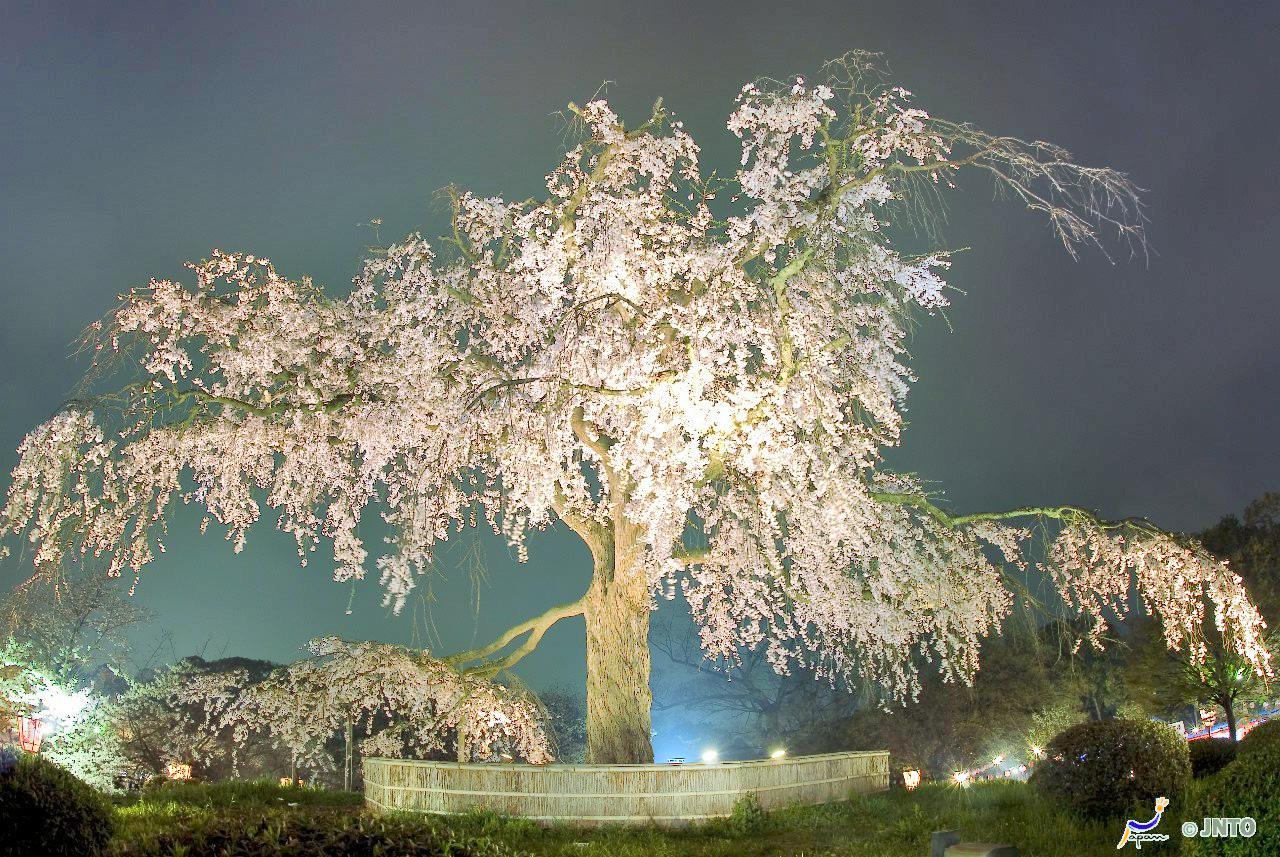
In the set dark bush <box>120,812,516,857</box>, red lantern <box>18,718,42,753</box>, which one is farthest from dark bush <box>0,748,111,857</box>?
red lantern <box>18,718,42,753</box>

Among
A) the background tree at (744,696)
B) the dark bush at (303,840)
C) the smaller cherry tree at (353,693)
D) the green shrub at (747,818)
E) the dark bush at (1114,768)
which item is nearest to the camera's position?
the dark bush at (303,840)

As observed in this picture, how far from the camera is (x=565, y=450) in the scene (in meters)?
14.5

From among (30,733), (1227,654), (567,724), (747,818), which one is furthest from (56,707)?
(1227,654)

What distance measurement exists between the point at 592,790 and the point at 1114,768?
6369mm

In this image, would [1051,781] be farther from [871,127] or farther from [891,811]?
[871,127]

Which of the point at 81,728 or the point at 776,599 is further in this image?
the point at 81,728

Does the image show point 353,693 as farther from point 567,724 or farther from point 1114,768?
point 567,724

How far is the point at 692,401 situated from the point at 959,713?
3148 cm

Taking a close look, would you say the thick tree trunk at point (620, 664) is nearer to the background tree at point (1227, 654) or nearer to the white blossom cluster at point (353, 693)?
the white blossom cluster at point (353, 693)

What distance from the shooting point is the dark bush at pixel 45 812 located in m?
7.59

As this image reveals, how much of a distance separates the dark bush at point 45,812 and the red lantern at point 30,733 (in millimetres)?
19376

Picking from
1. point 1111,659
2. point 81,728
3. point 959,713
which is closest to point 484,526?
point 81,728

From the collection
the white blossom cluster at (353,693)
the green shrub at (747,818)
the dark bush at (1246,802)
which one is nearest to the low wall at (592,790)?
the green shrub at (747,818)

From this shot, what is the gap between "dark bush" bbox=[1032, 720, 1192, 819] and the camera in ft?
36.2
